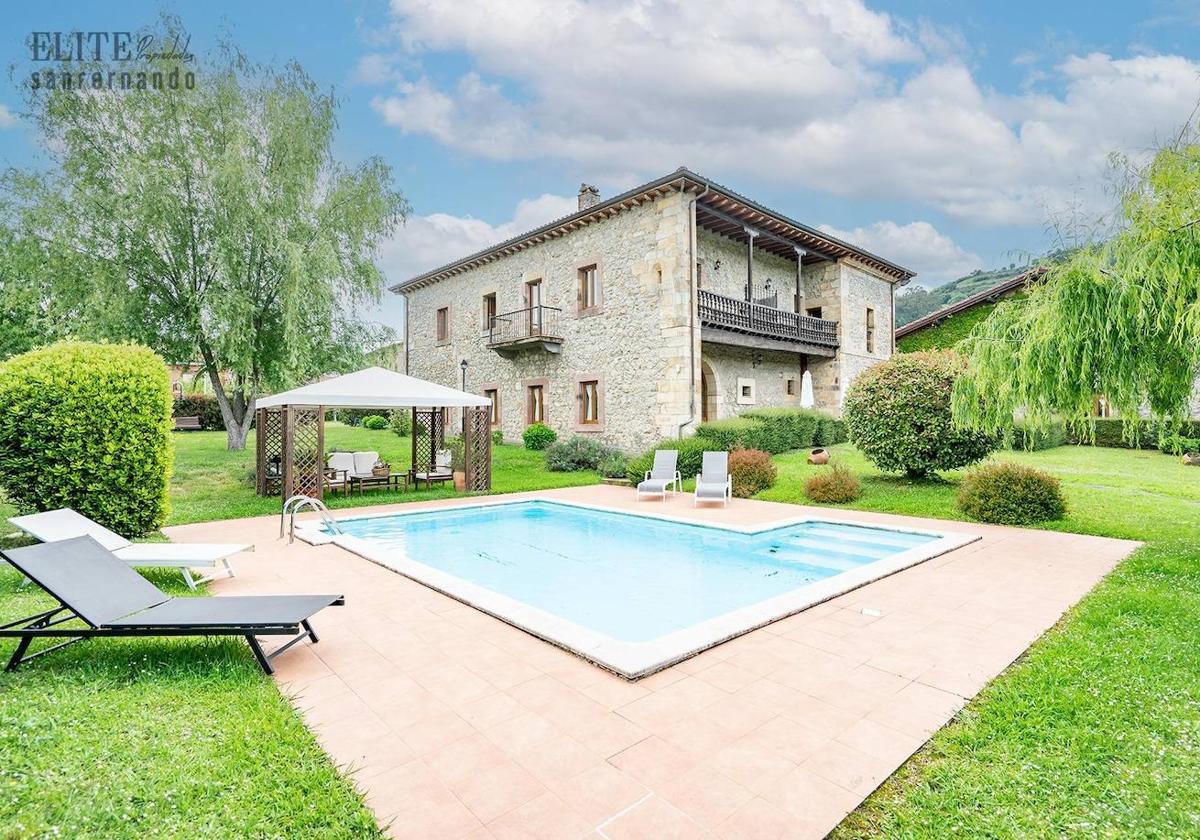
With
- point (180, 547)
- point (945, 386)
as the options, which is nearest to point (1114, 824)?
point (180, 547)

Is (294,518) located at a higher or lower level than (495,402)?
lower

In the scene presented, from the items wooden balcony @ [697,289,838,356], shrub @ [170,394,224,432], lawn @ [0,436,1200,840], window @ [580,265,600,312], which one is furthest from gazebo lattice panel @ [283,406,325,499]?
shrub @ [170,394,224,432]

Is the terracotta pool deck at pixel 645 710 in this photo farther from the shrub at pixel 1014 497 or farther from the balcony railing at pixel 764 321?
the balcony railing at pixel 764 321

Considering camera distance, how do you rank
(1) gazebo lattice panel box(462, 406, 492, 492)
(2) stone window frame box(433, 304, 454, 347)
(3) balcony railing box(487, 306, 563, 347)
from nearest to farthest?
(1) gazebo lattice panel box(462, 406, 492, 492) → (3) balcony railing box(487, 306, 563, 347) → (2) stone window frame box(433, 304, 454, 347)

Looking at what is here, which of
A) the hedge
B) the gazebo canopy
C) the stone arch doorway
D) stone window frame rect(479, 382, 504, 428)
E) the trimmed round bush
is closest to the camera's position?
the gazebo canopy

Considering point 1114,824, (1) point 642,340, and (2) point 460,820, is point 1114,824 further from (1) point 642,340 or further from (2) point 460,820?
(1) point 642,340

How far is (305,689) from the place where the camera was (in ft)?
11.1

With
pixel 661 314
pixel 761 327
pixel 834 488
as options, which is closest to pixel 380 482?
pixel 661 314

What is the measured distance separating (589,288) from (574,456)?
5358mm

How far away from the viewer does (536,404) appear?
791 inches

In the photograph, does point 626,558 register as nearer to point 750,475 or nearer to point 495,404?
point 750,475

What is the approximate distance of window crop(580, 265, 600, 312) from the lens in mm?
17797

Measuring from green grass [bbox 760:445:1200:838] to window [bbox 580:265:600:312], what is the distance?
567 inches

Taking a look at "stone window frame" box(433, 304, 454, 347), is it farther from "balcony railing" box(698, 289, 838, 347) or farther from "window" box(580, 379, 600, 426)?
"balcony railing" box(698, 289, 838, 347)
